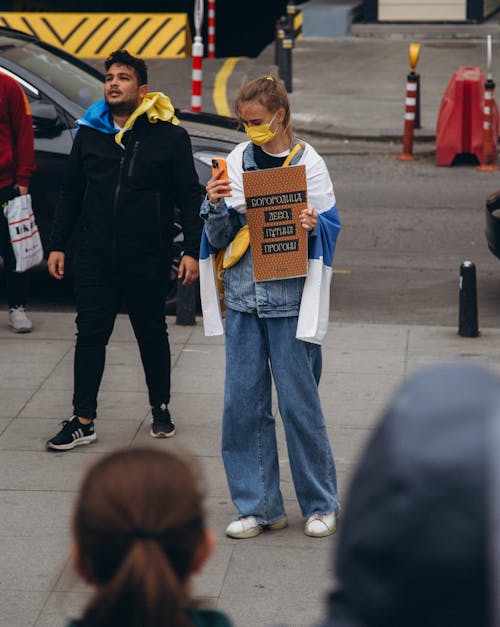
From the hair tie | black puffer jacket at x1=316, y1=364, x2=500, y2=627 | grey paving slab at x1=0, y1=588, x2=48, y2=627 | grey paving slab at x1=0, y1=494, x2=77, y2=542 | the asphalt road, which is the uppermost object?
black puffer jacket at x1=316, y1=364, x2=500, y2=627

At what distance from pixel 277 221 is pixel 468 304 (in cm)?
334

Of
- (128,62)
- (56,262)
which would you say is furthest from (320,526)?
(128,62)

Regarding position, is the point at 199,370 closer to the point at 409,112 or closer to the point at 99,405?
the point at 99,405

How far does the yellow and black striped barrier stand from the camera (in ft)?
71.2

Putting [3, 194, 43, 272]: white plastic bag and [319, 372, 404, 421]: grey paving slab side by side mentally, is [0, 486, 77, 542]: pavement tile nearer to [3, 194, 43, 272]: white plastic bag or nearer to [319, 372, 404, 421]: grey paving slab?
[319, 372, 404, 421]: grey paving slab

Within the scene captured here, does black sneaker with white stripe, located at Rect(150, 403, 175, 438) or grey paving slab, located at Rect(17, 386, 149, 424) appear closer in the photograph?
black sneaker with white stripe, located at Rect(150, 403, 175, 438)

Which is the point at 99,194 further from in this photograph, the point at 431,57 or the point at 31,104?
the point at 431,57

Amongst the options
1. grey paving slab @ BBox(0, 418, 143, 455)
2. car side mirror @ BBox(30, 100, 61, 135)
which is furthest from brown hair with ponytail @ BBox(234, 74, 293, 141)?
car side mirror @ BBox(30, 100, 61, 135)

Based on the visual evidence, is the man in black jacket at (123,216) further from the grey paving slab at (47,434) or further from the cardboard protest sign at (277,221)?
the cardboard protest sign at (277,221)

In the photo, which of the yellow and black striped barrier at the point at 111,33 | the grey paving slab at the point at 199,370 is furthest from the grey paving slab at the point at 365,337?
the yellow and black striped barrier at the point at 111,33

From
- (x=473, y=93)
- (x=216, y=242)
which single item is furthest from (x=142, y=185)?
(x=473, y=93)

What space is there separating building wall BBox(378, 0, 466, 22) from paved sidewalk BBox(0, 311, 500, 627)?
15.5 metres

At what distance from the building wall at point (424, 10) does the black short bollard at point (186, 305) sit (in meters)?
15.6

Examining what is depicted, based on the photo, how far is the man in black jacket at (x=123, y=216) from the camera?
19.0 ft
